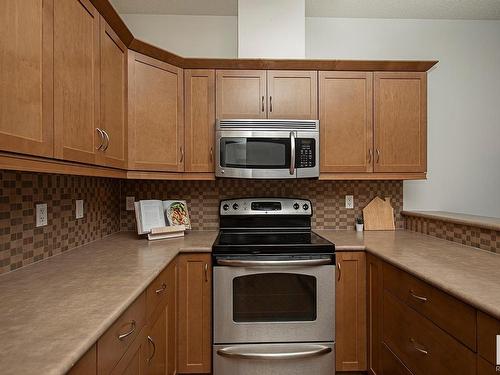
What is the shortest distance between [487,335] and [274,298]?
1.13 meters

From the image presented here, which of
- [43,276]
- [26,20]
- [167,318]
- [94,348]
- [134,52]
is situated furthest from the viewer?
[134,52]

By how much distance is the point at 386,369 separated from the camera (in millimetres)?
1736

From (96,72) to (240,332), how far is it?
5.42 feet

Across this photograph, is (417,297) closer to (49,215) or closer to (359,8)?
(49,215)

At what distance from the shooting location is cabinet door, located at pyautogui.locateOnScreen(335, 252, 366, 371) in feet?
6.50

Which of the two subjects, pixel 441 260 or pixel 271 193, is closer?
pixel 441 260

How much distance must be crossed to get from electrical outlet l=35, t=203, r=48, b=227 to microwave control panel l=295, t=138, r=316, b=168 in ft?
5.08

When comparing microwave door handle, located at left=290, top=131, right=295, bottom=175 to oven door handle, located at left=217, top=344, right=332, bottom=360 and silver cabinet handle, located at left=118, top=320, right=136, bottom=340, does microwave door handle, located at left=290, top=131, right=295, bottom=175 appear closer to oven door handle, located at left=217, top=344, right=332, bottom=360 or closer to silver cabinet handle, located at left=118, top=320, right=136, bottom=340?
oven door handle, located at left=217, top=344, right=332, bottom=360

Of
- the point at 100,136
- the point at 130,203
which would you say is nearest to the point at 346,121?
the point at 100,136

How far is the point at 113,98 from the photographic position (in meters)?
1.78

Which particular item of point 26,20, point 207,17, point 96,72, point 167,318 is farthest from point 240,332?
point 207,17

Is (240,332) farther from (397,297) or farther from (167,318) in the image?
(397,297)

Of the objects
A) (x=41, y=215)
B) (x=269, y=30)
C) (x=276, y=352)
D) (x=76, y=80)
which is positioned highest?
(x=269, y=30)

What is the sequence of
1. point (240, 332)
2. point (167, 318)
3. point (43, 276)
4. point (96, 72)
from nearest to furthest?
point (43, 276) → point (96, 72) → point (167, 318) → point (240, 332)
